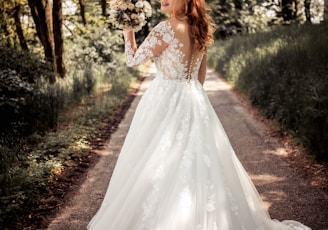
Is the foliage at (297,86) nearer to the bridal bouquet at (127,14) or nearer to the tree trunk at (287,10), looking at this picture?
the bridal bouquet at (127,14)

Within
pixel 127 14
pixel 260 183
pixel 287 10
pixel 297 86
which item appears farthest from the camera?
pixel 287 10

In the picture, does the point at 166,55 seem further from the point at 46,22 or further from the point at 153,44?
the point at 46,22

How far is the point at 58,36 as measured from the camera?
13273 millimetres

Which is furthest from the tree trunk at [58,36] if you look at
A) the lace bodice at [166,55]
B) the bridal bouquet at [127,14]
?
the lace bodice at [166,55]

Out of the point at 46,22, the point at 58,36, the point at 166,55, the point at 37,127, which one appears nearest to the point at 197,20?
the point at 166,55

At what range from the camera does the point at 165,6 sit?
344 cm

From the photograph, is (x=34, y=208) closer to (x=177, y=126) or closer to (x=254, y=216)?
(x=177, y=126)

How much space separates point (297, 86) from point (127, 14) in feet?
18.9

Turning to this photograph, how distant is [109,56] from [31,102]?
11834 millimetres

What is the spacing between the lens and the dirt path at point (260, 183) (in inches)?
176

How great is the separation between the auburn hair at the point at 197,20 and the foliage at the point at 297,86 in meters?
3.53

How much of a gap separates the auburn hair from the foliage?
353 cm

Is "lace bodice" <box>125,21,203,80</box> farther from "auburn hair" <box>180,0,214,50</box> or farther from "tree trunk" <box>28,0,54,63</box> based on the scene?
"tree trunk" <box>28,0,54,63</box>

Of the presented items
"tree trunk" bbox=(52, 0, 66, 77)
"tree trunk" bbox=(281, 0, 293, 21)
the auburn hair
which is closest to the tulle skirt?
the auburn hair
